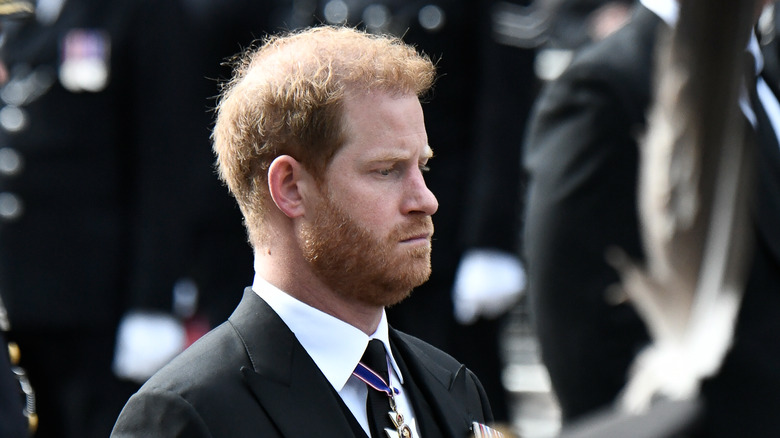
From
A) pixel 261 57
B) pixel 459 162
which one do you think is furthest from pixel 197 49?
pixel 261 57

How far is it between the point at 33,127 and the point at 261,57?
2845mm

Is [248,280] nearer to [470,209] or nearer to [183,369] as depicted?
[470,209]

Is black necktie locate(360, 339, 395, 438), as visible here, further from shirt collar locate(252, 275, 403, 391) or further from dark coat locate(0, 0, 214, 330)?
dark coat locate(0, 0, 214, 330)

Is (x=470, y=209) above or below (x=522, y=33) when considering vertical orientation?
below

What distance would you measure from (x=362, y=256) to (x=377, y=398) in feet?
0.72

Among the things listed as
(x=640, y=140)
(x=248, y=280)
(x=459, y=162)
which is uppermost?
(x=640, y=140)

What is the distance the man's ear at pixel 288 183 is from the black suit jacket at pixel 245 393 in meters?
0.16

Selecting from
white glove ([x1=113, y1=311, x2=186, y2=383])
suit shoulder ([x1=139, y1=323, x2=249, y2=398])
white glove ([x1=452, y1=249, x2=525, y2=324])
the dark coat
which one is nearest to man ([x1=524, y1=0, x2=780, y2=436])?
suit shoulder ([x1=139, y1=323, x2=249, y2=398])

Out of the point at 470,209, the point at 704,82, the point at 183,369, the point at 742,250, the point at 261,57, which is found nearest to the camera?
the point at 704,82

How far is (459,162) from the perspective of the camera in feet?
15.8

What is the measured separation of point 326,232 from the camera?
2023 mm

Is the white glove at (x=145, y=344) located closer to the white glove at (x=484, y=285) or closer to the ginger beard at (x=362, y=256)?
the white glove at (x=484, y=285)

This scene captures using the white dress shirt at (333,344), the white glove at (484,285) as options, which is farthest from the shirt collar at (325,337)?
the white glove at (484,285)

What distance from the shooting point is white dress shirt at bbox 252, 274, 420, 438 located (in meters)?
Answer: 2.02
